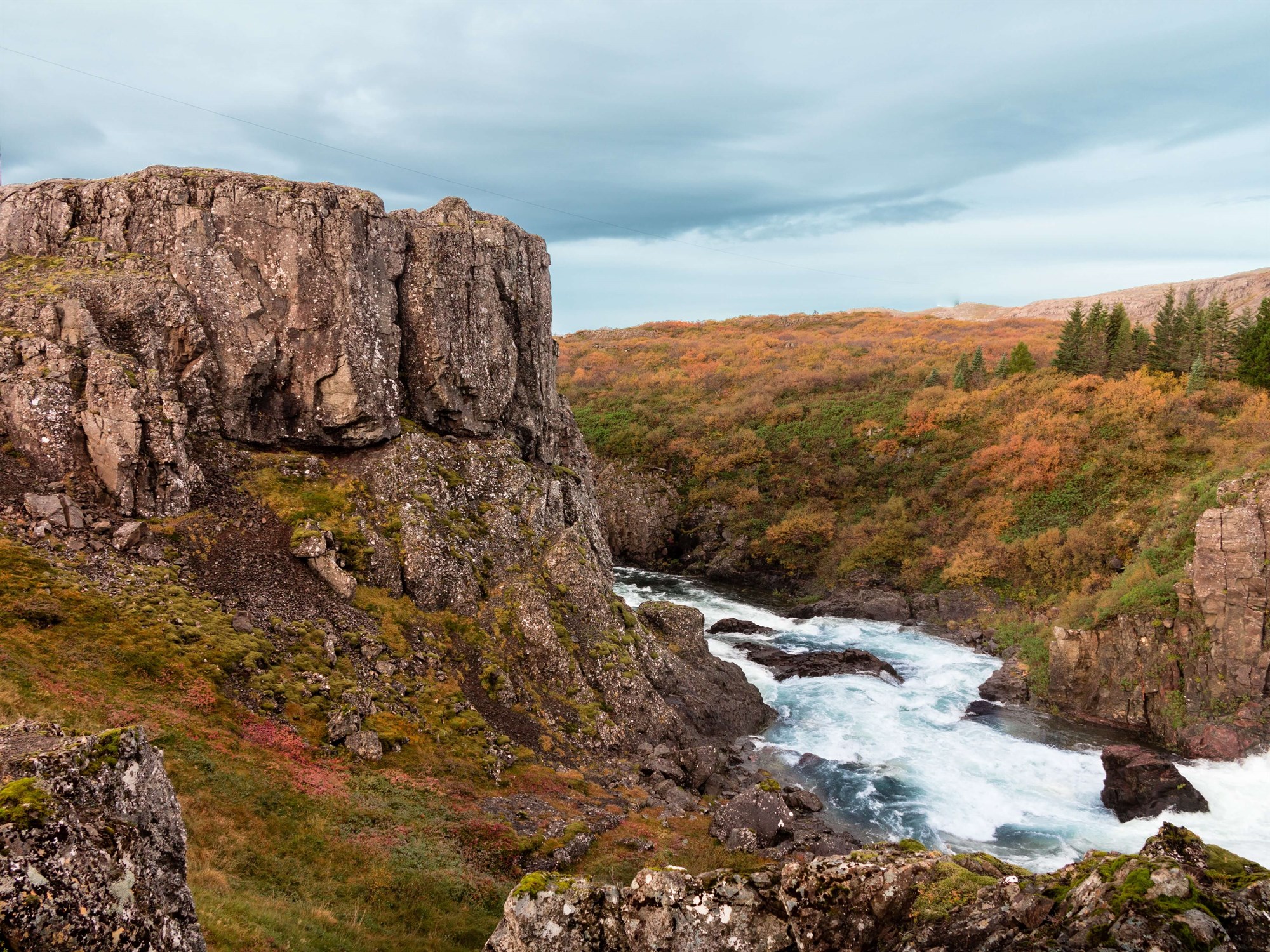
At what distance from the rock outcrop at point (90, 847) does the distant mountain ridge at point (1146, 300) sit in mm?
129989

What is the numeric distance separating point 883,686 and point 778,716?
659 cm

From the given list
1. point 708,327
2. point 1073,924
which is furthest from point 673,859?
point 708,327

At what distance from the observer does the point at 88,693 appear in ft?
54.0

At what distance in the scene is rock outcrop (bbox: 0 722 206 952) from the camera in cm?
643

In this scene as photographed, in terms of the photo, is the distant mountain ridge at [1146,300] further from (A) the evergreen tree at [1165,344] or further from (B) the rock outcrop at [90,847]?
(B) the rock outcrop at [90,847]

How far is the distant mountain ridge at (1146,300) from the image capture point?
12019cm

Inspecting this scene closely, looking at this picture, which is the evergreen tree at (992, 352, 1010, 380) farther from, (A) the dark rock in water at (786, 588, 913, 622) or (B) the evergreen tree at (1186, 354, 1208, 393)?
(A) the dark rock in water at (786, 588, 913, 622)

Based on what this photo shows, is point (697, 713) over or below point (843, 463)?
below

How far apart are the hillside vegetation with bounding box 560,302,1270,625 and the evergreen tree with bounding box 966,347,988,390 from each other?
21 cm

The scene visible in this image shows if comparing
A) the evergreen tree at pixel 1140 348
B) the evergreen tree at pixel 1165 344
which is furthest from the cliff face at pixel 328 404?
the evergreen tree at pixel 1140 348

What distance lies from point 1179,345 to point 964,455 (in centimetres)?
1834

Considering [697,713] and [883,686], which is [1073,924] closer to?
[697,713]

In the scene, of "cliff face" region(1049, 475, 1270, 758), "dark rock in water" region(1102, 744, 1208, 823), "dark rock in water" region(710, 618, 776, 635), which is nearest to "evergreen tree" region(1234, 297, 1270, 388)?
"cliff face" region(1049, 475, 1270, 758)

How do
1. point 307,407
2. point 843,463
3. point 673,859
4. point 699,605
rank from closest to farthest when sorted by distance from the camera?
point 673,859 → point 307,407 → point 699,605 → point 843,463
